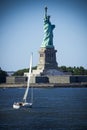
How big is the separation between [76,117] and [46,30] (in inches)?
2535

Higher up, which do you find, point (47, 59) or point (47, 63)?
point (47, 59)

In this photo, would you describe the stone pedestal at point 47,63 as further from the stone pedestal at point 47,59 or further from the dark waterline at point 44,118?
the dark waterline at point 44,118

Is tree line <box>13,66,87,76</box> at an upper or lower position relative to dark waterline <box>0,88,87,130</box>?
upper

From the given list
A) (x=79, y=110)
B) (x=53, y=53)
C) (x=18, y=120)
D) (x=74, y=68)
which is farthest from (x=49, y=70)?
(x=18, y=120)

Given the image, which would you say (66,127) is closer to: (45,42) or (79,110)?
(79,110)

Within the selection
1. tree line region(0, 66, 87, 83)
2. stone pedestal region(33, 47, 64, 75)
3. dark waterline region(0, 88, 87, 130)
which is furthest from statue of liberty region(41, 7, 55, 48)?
dark waterline region(0, 88, 87, 130)

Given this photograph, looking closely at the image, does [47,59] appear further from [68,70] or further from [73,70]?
[73,70]

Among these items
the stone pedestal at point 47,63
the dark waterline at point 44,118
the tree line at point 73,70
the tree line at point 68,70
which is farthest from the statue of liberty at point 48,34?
the dark waterline at point 44,118

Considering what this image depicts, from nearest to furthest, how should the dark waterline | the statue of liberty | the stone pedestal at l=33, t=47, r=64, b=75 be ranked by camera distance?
the dark waterline < the stone pedestal at l=33, t=47, r=64, b=75 < the statue of liberty

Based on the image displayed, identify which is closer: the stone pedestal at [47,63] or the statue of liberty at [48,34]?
the stone pedestal at [47,63]

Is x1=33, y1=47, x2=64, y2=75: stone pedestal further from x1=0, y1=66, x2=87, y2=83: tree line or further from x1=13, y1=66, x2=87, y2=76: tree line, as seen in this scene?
x1=13, y1=66, x2=87, y2=76: tree line

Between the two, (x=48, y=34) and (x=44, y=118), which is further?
(x=48, y=34)

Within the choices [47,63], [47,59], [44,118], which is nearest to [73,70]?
[47,59]

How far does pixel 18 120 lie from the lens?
44.6m
